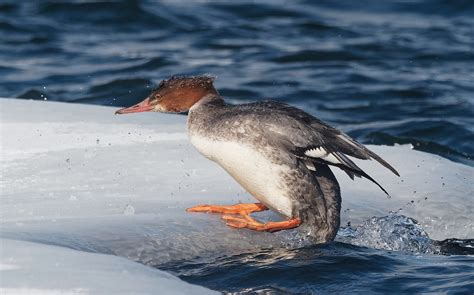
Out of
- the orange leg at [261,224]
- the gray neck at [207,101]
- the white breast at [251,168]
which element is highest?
the gray neck at [207,101]

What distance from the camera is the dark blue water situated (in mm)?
9891

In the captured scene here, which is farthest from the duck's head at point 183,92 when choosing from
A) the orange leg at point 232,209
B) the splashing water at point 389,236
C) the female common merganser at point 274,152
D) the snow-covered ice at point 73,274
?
the snow-covered ice at point 73,274

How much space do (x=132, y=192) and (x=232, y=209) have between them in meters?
0.55

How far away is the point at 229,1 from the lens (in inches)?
531

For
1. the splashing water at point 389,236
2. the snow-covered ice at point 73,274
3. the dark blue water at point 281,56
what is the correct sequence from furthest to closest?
the dark blue water at point 281,56 < the splashing water at point 389,236 < the snow-covered ice at point 73,274

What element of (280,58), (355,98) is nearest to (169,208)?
(355,98)

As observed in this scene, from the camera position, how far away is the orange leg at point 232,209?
15.6 feet

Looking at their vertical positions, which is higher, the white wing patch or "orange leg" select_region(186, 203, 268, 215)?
the white wing patch

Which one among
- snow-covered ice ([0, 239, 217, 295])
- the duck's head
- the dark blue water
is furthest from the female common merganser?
the dark blue water

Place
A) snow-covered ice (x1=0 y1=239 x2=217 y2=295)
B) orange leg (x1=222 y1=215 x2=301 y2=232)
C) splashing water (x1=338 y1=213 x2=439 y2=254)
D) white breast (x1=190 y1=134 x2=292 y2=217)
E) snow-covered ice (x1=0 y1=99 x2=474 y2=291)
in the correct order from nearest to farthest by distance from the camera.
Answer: snow-covered ice (x1=0 y1=239 x2=217 y2=295) → snow-covered ice (x1=0 y1=99 x2=474 y2=291) → white breast (x1=190 y1=134 x2=292 y2=217) → orange leg (x1=222 y1=215 x2=301 y2=232) → splashing water (x1=338 y1=213 x2=439 y2=254)

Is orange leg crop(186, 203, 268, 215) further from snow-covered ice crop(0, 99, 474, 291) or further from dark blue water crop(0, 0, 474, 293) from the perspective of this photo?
dark blue water crop(0, 0, 474, 293)

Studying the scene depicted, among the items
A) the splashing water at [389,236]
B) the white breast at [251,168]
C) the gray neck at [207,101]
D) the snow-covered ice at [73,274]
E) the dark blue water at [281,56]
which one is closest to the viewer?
the snow-covered ice at [73,274]

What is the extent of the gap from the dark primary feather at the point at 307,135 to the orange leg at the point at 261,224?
27cm

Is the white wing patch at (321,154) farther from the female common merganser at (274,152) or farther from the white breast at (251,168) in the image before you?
the white breast at (251,168)
